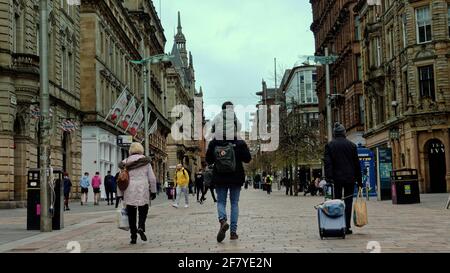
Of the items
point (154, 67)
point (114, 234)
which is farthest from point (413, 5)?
point (154, 67)

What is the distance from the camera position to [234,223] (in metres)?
11.2

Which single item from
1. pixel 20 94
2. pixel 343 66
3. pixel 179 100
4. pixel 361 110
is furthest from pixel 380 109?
pixel 179 100

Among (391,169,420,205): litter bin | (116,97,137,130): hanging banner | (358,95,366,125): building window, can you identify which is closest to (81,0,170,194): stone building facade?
(116,97,137,130): hanging banner

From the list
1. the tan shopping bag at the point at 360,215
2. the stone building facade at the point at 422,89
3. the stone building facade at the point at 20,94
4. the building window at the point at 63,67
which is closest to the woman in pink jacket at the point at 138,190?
the tan shopping bag at the point at 360,215

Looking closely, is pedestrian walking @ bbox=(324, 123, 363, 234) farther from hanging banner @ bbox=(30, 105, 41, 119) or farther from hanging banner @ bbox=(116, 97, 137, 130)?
hanging banner @ bbox=(116, 97, 137, 130)

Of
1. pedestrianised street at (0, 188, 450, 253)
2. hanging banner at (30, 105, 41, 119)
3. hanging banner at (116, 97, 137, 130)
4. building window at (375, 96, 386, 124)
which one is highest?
building window at (375, 96, 386, 124)

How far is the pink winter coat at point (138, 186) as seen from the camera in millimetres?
11317

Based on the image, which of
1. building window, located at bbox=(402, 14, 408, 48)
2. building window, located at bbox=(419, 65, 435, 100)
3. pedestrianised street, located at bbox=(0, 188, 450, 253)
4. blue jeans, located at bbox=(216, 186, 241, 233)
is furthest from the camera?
building window, located at bbox=(402, 14, 408, 48)

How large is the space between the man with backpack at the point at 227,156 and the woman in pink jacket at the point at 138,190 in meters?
1.23

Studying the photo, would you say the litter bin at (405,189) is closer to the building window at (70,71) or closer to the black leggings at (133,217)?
the black leggings at (133,217)

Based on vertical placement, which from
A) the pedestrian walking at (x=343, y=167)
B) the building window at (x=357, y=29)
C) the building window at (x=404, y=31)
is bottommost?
the pedestrian walking at (x=343, y=167)

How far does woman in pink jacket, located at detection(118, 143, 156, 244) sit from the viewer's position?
446 inches

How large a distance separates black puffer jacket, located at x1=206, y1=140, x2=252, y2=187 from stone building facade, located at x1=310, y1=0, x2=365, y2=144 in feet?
149
